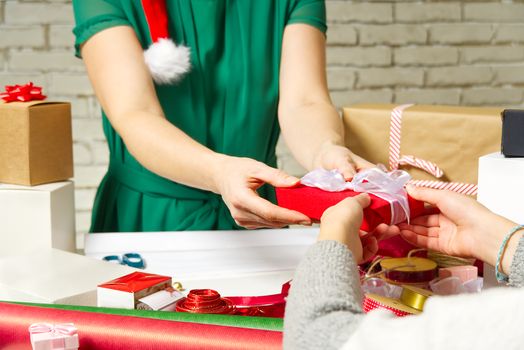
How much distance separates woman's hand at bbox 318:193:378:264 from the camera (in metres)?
0.66

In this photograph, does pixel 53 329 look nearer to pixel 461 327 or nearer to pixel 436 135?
pixel 461 327

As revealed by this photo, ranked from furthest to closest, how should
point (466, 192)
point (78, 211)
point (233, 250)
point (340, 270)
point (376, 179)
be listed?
point (78, 211), point (466, 192), point (233, 250), point (376, 179), point (340, 270)

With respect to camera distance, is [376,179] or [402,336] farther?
[376,179]

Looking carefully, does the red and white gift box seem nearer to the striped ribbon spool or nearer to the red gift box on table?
the red gift box on table

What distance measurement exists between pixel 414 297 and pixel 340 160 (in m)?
0.30

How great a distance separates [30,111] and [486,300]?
821 mm

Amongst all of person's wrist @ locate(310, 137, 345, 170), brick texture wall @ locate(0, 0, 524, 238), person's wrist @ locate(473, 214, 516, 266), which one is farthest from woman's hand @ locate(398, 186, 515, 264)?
brick texture wall @ locate(0, 0, 524, 238)

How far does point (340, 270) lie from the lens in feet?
1.91

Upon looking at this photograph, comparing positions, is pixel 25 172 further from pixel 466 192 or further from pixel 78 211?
pixel 78 211

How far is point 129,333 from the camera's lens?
26.5 inches

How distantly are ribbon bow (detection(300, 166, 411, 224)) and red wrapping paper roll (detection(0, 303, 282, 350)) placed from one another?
0.29 m

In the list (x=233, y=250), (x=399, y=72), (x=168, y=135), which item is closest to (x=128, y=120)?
(x=168, y=135)

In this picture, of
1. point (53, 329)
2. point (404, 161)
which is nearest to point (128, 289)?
point (53, 329)

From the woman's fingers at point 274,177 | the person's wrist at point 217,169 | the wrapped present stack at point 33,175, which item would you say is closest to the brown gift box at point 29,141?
the wrapped present stack at point 33,175
